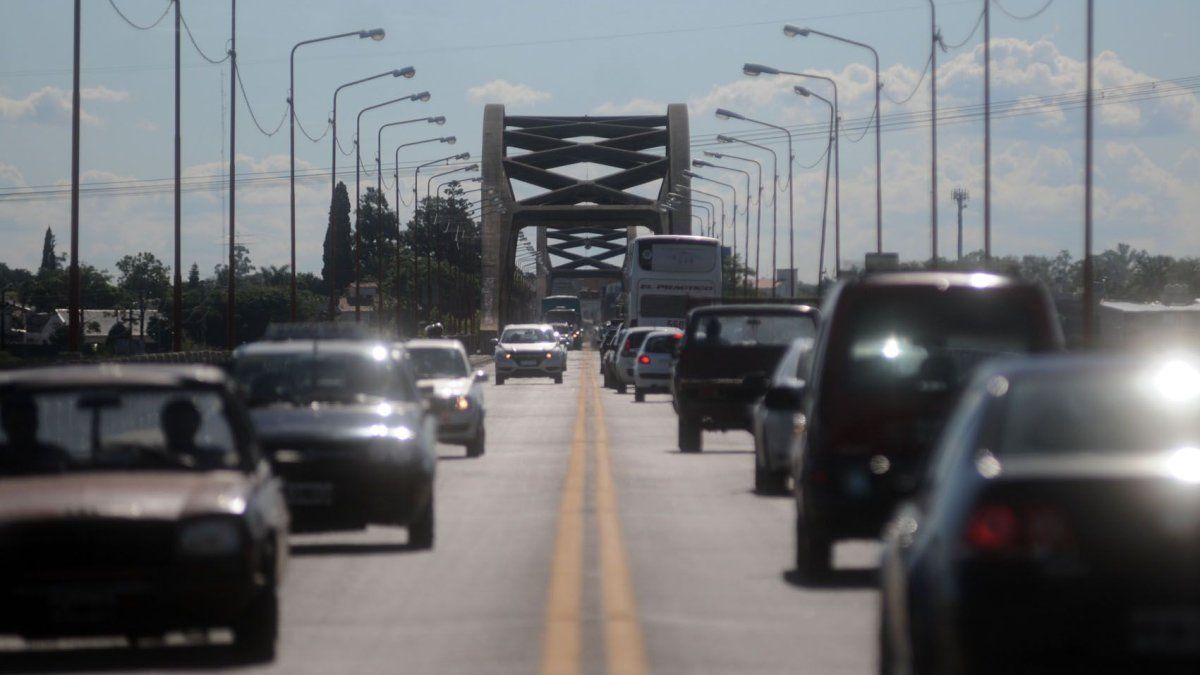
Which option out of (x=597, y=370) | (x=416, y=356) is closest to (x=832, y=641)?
(x=416, y=356)

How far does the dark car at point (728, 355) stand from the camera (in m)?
24.3

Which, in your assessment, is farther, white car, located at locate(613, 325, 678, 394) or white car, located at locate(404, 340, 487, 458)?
white car, located at locate(613, 325, 678, 394)

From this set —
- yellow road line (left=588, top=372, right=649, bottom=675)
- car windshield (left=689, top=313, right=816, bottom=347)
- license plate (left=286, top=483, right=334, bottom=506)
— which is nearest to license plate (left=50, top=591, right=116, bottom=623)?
yellow road line (left=588, top=372, right=649, bottom=675)

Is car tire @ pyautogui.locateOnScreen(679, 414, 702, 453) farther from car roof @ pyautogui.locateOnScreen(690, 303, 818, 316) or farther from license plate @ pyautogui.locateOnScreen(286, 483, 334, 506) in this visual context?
license plate @ pyautogui.locateOnScreen(286, 483, 334, 506)

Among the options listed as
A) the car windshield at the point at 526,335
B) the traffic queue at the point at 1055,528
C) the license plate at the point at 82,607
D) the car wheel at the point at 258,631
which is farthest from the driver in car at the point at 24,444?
the car windshield at the point at 526,335

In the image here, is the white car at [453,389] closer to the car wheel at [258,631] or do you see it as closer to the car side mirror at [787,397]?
the car side mirror at [787,397]

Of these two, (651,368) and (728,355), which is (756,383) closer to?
(728,355)

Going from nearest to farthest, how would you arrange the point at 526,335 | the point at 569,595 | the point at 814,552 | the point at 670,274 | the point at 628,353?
the point at 569,595
the point at 814,552
the point at 628,353
the point at 526,335
the point at 670,274

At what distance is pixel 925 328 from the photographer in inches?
464

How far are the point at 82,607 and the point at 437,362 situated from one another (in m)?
17.4

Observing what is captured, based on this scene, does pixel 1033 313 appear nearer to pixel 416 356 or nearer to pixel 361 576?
pixel 361 576

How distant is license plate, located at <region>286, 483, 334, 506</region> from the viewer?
499 inches

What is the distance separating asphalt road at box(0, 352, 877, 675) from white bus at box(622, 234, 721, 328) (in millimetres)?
41551

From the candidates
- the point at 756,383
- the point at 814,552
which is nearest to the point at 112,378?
the point at 814,552
